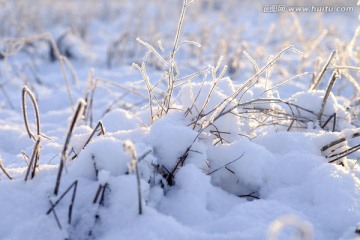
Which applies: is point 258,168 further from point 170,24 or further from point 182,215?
point 170,24

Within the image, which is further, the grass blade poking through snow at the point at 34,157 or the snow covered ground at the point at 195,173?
the grass blade poking through snow at the point at 34,157

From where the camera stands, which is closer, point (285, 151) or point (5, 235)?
point (5, 235)

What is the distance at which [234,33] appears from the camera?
13.3 ft

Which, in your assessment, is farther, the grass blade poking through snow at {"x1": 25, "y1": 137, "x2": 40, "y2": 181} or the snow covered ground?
the grass blade poking through snow at {"x1": 25, "y1": 137, "x2": 40, "y2": 181}

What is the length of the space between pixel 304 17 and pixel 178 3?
2.09 meters

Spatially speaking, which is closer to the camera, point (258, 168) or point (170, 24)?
point (258, 168)

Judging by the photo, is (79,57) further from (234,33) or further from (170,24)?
(170,24)

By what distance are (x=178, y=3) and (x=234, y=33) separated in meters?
3.70

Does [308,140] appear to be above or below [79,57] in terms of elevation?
above

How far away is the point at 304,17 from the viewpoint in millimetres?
6656

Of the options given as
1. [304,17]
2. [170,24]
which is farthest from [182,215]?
[304,17]

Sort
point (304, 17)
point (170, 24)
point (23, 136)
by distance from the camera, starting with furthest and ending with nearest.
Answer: point (304, 17) → point (170, 24) → point (23, 136)

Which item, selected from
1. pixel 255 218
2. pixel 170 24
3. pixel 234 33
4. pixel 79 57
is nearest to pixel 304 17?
pixel 170 24

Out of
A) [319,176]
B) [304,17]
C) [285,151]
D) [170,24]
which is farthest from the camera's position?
[304,17]
